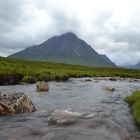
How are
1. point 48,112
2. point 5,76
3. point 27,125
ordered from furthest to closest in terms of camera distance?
1. point 5,76
2. point 48,112
3. point 27,125

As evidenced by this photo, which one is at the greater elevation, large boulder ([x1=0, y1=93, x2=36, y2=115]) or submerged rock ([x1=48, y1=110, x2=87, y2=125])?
large boulder ([x1=0, y1=93, x2=36, y2=115])

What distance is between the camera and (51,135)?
14.1m

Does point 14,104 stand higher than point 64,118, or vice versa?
point 14,104

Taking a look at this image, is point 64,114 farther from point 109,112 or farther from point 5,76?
point 5,76

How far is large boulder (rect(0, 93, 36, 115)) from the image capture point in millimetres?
19328

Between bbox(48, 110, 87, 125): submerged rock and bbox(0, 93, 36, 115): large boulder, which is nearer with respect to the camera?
bbox(48, 110, 87, 125): submerged rock

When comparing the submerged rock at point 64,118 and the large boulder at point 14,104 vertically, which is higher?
the large boulder at point 14,104

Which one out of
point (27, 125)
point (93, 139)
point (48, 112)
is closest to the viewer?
point (93, 139)

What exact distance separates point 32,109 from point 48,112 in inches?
57.4

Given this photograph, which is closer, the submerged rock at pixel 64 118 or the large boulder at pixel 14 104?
the submerged rock at pixel 64 118

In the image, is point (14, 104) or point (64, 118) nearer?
point (64, 118)

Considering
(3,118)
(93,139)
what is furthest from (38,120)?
(93,139)

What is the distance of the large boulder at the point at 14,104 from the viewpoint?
761 inches

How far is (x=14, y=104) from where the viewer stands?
65.3 feet
